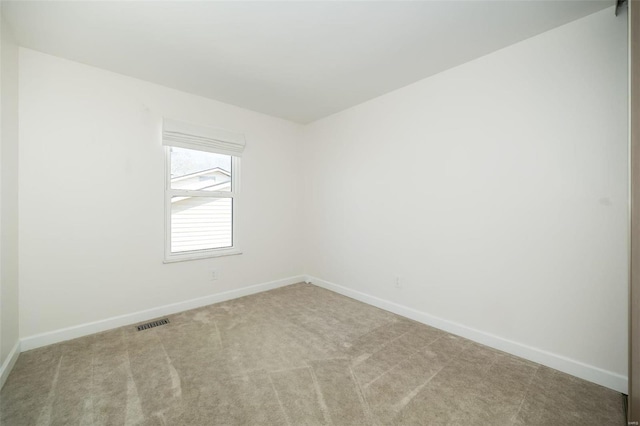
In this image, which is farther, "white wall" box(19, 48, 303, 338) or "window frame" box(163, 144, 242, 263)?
"window frame" box(163, 144, 242, 263)

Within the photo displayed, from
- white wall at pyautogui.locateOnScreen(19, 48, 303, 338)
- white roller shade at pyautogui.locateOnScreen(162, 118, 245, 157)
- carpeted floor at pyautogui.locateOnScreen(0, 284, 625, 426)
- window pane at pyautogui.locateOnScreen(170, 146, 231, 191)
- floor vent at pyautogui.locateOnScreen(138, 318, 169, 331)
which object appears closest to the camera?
carpeted floor at pyautogui.locateOnScreen(0, 284, 625, 426)

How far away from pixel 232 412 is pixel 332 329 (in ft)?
4.19

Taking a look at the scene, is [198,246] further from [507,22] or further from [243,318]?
[507,22]

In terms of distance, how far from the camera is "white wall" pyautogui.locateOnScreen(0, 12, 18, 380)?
6.21 feet

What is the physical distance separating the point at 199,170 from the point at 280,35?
1.92 meters

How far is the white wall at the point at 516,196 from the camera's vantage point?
186cm

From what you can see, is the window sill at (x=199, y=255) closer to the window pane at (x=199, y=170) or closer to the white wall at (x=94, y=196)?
the white wall at (x=94, y=196)

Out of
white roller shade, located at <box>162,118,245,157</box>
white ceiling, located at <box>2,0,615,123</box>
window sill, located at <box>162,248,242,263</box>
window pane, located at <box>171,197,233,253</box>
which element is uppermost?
white ceiling, located at <box>2,0,615,123</box>

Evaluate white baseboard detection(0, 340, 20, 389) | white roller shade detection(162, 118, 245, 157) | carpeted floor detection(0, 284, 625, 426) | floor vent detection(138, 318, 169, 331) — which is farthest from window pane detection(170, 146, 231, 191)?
white baseboard detection(0, 340, 20, 389)

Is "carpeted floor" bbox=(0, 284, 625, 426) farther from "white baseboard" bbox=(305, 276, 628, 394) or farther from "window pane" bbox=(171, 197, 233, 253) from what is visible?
"window pane" bbox=(171, 197, 233, 253)

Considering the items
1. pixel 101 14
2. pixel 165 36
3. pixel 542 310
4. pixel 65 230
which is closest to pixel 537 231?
pixel 542 310

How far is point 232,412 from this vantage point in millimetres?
1604

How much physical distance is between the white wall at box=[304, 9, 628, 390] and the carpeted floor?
0.36 metres

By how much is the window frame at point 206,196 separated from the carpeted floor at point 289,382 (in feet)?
2.62
